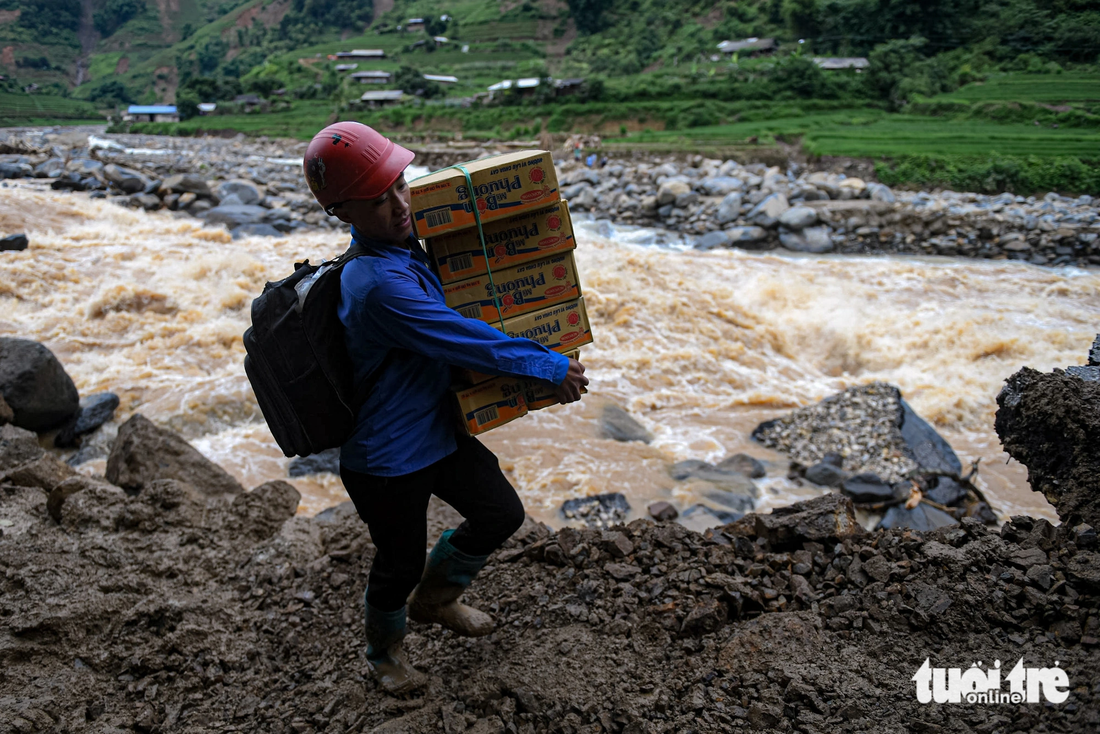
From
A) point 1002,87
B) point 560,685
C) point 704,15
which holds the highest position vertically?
point 704,15

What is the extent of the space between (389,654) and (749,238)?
15122 millimetres

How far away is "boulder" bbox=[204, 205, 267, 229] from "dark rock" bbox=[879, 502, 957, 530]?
50.6ft

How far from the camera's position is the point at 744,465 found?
23.7ft

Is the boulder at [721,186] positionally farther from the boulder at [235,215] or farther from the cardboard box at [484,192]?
the cardboard box at [484,192]

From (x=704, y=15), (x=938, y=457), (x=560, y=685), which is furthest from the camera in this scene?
(x=704, y=15)

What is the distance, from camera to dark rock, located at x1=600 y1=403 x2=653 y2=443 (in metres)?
8.10

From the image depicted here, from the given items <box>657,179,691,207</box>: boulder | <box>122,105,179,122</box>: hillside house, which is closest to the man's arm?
<box>657,179,691,207</box>: boulder

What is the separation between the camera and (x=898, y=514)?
19.3 ft

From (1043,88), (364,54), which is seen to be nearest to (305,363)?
(1043,88)

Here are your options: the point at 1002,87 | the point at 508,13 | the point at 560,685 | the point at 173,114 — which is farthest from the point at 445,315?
the point at 508,13

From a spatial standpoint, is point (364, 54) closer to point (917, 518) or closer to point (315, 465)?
point (315, 465)

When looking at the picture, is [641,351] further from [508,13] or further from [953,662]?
[508,13]

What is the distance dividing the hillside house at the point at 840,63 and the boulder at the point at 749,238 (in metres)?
8.66

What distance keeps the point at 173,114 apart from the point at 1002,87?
61.3 metres
